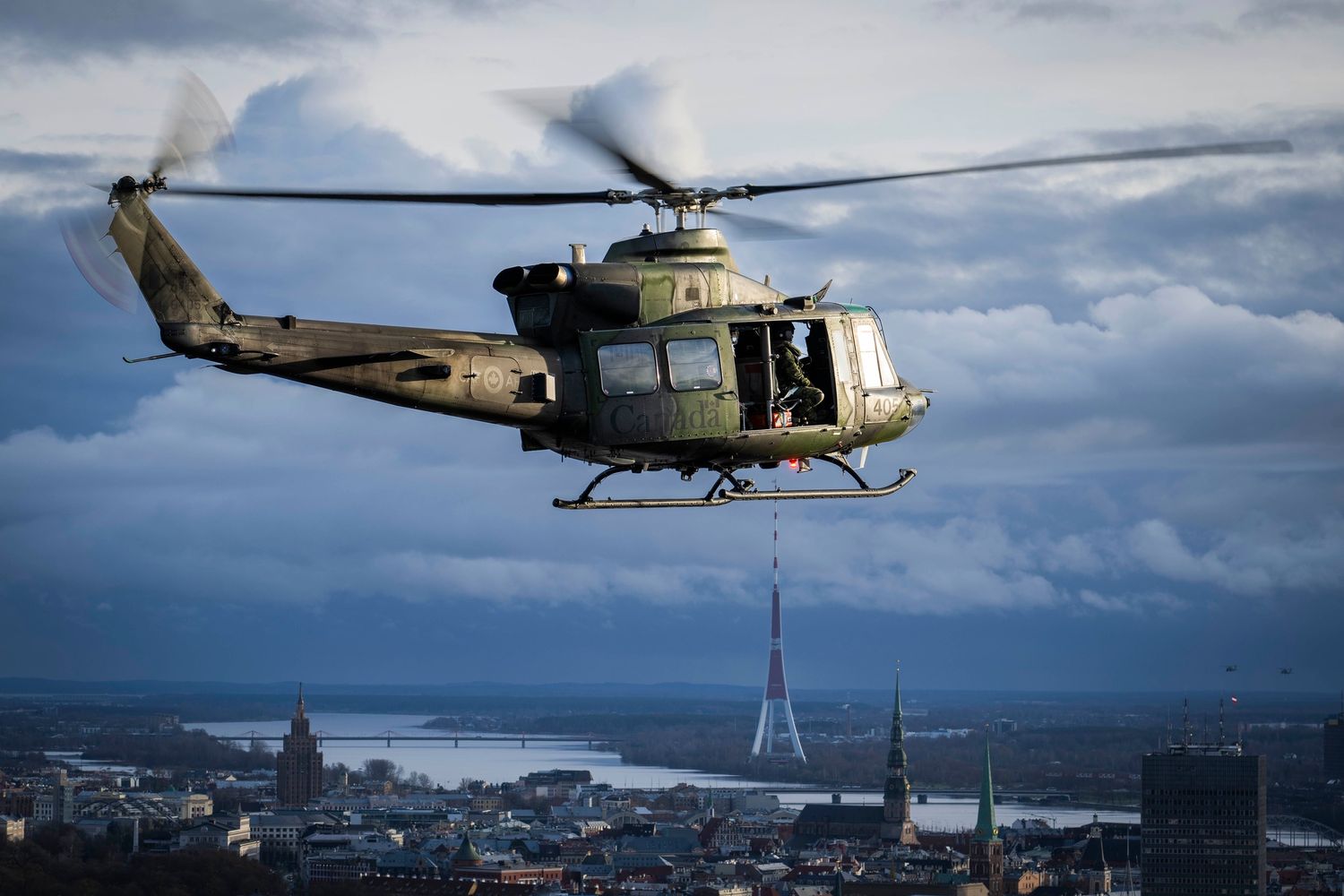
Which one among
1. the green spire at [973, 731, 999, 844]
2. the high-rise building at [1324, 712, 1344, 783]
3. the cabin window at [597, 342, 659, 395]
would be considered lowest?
the green spire at [973, 731, 999, 844]

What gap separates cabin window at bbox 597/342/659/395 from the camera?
62.0ft

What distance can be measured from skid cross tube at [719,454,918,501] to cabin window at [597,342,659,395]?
60.1 inches

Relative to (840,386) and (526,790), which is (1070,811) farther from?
(840,386)

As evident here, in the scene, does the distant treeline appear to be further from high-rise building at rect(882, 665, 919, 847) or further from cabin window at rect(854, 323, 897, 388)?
cabin window at rect(854, 323, 897, 388)

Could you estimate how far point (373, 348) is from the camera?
18.4 meters

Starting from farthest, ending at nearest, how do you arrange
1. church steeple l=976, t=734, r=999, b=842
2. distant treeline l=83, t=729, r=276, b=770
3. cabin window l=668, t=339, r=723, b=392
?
distant treeline l=83, t=729, r=276, b=770
church steeple l=976, t=734, r=999, b=842
cabin window l=668, t=339, r=723, b=392

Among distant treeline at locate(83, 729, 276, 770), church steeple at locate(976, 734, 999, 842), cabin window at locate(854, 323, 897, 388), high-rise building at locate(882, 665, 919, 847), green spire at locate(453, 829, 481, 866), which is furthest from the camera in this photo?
distant treeline at locate(83, 729, 276, 770)

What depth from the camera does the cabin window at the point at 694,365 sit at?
19.0m

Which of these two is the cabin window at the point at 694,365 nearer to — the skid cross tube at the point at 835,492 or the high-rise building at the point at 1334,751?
the skid cross tube at the point at 835,492

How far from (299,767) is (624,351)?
519 feet

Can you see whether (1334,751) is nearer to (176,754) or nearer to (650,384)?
(176,754)

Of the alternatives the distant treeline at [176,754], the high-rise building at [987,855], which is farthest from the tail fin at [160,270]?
the distant treeline at [176,754]

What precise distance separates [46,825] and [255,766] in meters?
77.5

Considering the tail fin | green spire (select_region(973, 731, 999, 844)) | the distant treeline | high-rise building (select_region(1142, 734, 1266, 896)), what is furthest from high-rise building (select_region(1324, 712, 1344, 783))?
the tail fin
